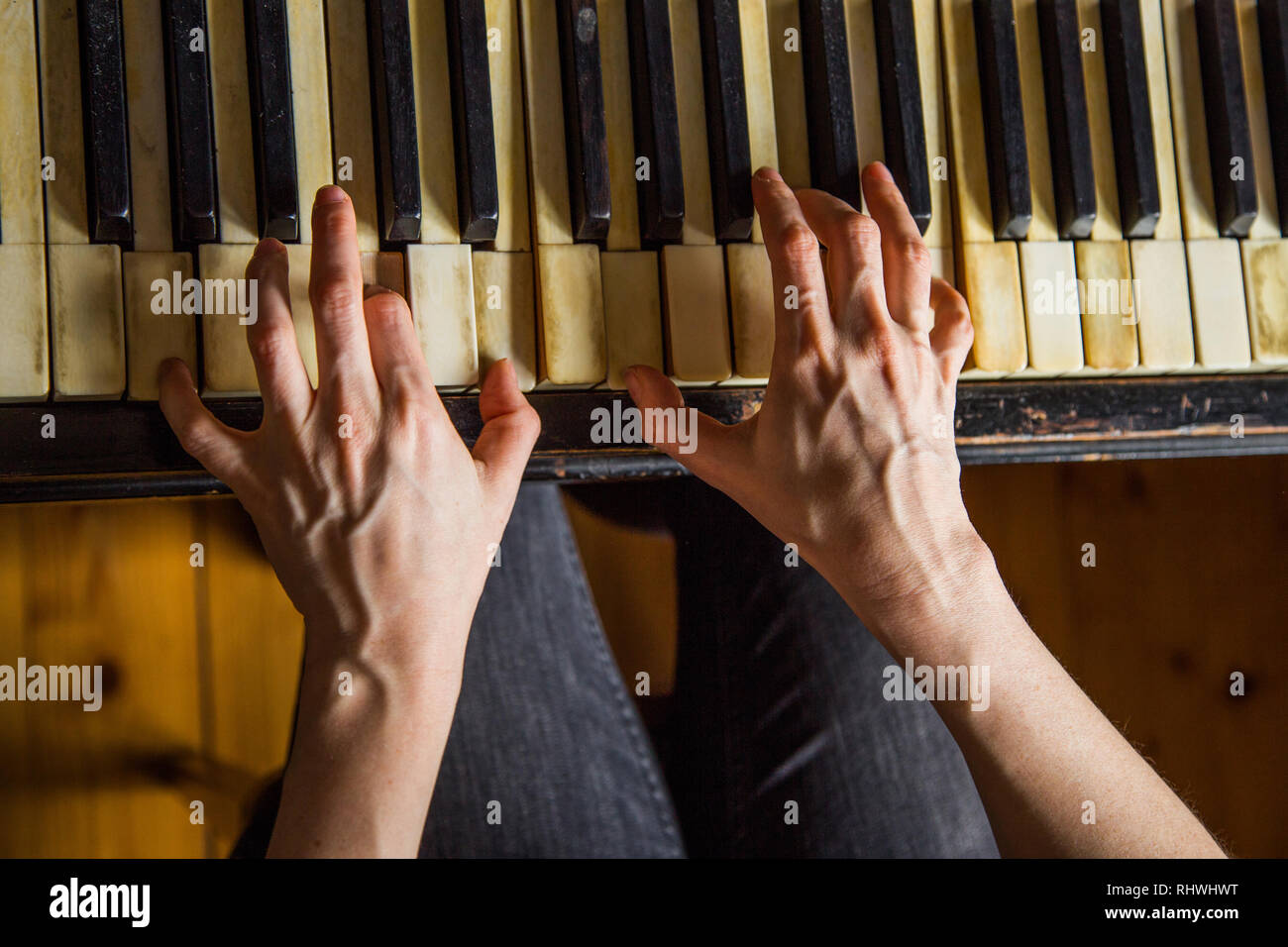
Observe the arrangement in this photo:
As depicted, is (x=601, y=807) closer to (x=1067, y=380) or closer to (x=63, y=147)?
(x=1067, y=380)

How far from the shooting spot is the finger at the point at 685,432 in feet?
2.17

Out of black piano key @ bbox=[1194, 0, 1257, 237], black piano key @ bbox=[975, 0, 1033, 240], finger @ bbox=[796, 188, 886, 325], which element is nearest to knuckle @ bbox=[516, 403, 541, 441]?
finger @ bbox=[796, 188, 886, 325]

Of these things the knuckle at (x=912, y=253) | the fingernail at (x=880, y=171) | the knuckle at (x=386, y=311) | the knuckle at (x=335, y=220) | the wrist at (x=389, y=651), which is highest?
the fingernail at (x=880, y=171)

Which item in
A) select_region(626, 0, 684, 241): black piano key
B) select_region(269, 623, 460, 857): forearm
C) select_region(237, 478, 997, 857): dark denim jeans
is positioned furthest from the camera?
select_region(237, 478, 997, 857): dark denim jeans

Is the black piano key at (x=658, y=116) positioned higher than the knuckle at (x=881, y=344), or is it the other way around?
the black piano key at (x=658, y=116)

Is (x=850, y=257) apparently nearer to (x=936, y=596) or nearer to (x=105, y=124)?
(x=936, y=596)

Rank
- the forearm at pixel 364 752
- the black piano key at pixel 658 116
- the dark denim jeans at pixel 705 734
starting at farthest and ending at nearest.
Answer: the dark denim jeans at pixel 705 734 → the black piano key at pixel 658 116 → the forearm at pixel 364 752

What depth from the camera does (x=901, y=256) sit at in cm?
68

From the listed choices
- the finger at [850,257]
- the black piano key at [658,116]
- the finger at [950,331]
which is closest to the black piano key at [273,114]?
the black piano key at [658,116]

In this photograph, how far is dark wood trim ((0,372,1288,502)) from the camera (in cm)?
60

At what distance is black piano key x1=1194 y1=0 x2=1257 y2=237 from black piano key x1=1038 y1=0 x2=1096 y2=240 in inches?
4.2

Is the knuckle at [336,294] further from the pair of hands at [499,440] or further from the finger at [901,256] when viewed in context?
the finger at [901,256]

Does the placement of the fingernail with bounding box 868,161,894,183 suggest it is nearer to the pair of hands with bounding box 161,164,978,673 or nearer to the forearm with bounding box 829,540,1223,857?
→ the pair of hands with bounding box 161,164,978,673
